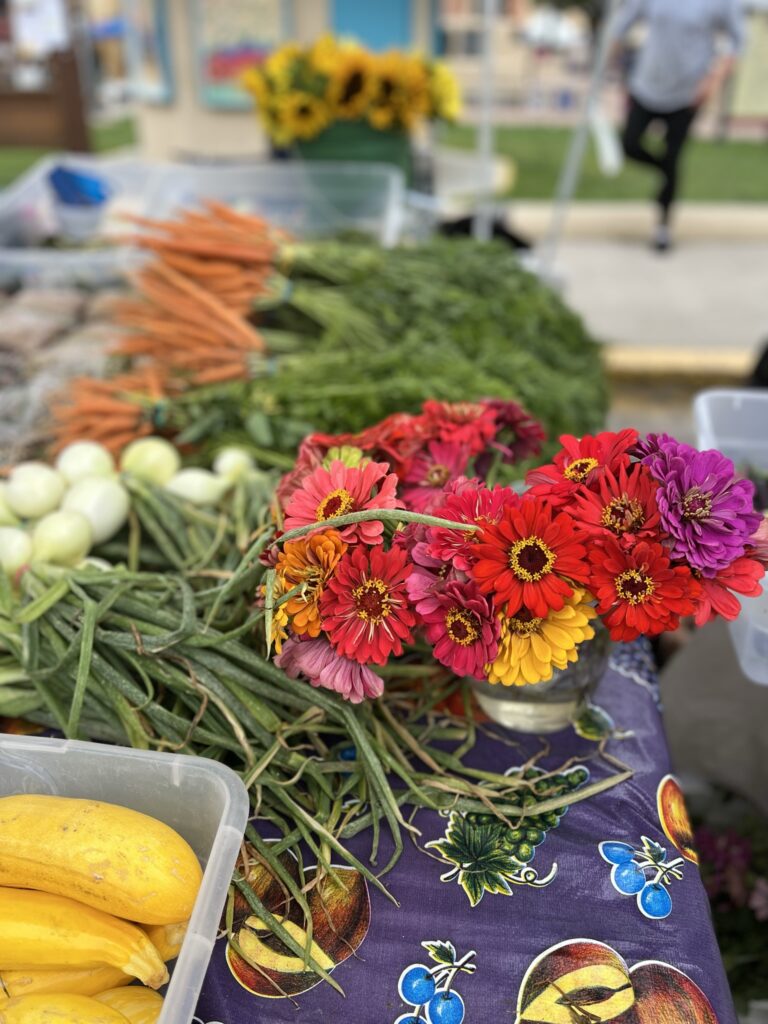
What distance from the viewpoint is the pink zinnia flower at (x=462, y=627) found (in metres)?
0.94

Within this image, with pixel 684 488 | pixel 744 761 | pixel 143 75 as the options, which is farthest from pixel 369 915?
pixel 143 75

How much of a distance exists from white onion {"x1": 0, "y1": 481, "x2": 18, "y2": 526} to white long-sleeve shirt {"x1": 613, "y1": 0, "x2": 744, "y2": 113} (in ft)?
15.3

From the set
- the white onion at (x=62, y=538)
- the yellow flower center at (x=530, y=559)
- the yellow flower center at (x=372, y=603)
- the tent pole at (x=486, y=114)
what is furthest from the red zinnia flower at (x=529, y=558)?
the tent pole at (x=486, y=114)

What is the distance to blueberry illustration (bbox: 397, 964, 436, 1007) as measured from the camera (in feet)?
2.90

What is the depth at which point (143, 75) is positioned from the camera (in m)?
7.26

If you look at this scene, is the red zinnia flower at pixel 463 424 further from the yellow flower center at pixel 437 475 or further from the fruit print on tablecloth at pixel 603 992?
the fruit print on tablecloth at pixel 603 992

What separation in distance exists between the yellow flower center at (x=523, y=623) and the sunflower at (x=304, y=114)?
3614 mm

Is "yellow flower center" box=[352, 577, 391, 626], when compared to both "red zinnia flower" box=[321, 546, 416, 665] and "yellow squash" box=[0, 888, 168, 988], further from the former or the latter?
"yellow squash" box=[0, 888, 168, 988]

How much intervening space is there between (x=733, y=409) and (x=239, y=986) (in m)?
1.35

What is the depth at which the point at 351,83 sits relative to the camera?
3896mm

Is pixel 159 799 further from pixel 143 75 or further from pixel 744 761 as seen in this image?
pixel 143 75

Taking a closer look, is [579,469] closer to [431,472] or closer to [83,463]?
[431,472]

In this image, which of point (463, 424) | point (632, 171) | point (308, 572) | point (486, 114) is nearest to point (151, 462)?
point (463, 424)

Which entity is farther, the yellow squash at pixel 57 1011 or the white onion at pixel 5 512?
the white onion at pixel 5 512
